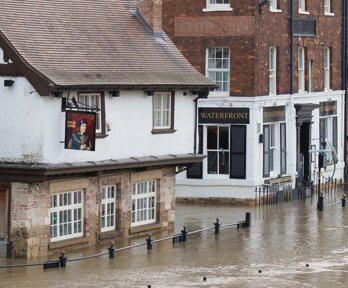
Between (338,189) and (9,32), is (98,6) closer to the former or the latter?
(9,32)

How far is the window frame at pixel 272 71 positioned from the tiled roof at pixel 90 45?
10.1m

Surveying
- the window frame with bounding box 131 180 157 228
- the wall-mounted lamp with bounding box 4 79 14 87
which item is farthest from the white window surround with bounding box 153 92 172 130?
the wall-mounted lamp with bounding box 4 79 14 87

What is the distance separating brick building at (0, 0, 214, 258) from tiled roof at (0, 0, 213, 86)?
43mm

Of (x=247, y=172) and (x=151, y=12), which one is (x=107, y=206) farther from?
(x=247, y=172)

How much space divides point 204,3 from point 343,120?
12568mm

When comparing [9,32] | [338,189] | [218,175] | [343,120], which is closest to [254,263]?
[9,32]

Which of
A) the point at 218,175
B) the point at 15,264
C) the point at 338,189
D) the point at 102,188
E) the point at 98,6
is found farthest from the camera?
the point at 338,189

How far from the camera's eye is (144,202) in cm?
4206

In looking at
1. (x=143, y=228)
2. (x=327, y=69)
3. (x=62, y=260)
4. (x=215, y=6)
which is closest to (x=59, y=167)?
(x=62, y=260)

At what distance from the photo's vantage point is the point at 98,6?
42.8 m

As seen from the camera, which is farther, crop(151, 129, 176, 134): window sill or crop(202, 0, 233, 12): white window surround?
crop(202, 0, 233, 12): white window surround

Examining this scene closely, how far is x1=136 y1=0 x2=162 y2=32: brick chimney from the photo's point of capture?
44219 mm

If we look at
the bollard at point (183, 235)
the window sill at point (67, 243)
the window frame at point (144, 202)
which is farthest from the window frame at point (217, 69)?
the window sill at point (67, 243)

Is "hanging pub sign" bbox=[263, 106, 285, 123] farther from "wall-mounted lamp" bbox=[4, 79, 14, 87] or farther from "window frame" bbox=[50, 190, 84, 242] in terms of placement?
"wall-mounted lamp" bbox=[4, 79, 14, 87]
